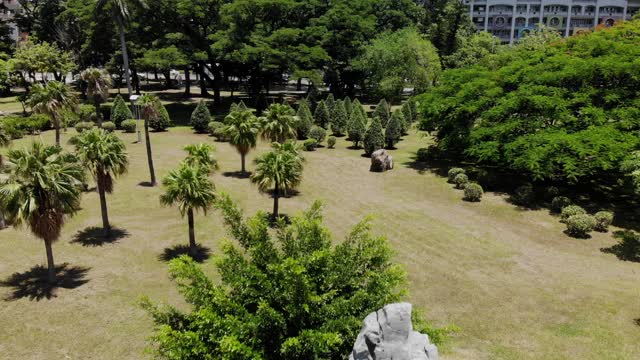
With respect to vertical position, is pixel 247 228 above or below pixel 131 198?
above

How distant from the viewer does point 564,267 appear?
2484 cm

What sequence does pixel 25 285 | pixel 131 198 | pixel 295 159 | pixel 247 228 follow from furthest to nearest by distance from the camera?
1. pixel 131 198
2. pixel 295 159
3. pixel 25 285
4. pixel 247 228

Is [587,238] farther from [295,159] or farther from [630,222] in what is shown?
[295,159]

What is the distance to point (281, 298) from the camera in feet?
36.2

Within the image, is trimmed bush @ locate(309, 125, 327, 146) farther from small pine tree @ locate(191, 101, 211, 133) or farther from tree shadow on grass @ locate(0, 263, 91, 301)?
tree shadow on grass @ locate(0, 263, 91, 301)

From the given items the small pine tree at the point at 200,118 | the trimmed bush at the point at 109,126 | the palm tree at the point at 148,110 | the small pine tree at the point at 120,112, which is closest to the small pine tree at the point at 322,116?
the small pine tree at the point at 200,118

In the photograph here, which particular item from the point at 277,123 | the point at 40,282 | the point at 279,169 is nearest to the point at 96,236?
the point at 40,282

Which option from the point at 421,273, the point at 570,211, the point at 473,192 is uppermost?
the point at 473,192

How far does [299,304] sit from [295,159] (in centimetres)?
1771

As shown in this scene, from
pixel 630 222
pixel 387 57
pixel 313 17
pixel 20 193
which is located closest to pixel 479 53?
pixel 387 57

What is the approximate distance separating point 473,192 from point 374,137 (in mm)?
14046

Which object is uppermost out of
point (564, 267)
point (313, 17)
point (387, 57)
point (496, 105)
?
point (313, 17)

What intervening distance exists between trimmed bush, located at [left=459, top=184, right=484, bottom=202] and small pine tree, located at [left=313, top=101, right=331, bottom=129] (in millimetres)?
25217

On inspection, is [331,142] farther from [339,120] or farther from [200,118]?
[200,118]
